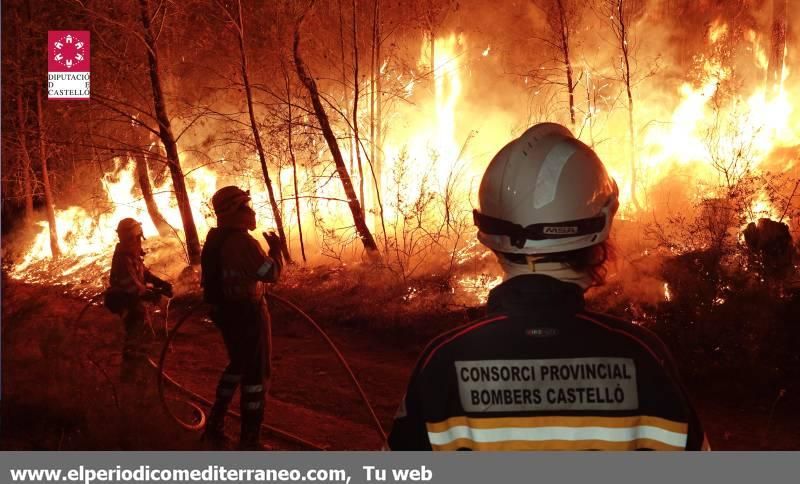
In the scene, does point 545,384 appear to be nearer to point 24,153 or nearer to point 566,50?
point 566,50

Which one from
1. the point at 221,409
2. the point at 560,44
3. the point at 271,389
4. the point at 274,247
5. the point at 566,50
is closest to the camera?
the point at 221,409

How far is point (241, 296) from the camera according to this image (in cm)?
593

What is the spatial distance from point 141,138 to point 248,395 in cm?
1557

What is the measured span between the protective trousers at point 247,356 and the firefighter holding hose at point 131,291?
185 centimetres

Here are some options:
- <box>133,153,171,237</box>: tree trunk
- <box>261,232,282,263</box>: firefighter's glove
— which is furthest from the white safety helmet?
<box>133,153,171,237</box>: tree trunk

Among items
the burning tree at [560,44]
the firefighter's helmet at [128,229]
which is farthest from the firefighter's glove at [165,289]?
the burning tree at [560,44]

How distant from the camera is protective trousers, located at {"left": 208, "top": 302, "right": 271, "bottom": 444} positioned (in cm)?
601

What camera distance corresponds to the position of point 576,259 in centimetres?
213

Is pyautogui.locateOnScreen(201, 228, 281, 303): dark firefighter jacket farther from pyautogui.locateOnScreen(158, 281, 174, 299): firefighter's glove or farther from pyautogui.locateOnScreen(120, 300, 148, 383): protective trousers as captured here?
pyautogui.locateOnScreen(120, 300, 148, 383): protective trousers

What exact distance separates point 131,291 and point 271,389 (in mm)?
2201

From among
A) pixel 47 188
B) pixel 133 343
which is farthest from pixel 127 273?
pixel 47 188

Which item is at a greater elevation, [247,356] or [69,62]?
[69,62]
